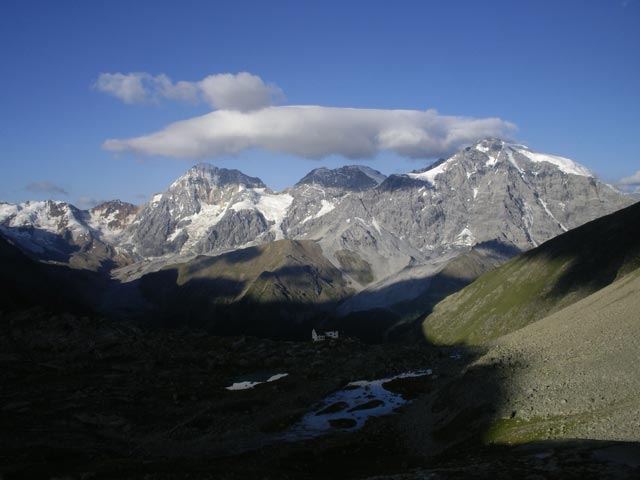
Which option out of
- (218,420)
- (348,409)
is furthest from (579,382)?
(218,420)

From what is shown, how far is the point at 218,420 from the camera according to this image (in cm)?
9744

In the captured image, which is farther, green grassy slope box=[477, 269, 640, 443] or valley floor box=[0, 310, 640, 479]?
valley floor box=[0, 310, 640, 479]

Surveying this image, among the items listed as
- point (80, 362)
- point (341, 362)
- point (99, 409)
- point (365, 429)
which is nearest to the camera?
point (365, 429)

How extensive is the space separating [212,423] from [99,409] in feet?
84.5

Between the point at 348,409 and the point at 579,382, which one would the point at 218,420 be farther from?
the point at 579,382

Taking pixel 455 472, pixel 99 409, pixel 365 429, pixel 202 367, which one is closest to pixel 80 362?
pixel 202 367

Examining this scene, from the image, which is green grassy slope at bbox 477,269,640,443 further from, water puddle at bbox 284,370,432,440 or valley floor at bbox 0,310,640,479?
water puddle at bbox 284,370,432,440

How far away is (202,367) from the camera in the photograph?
170000 mm

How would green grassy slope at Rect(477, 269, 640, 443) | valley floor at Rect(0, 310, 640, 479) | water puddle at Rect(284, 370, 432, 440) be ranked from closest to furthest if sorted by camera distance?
1. green grassy slope at Rect(477, 269, 640, 443)
2. valley floor at Rect(0, 310, 640, 479)
3. water puddle at Rect(284, 370, 432, 440)

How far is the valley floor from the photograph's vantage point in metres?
50.1

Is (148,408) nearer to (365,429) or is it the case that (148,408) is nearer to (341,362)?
(365,429)

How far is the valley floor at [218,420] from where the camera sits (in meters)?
50.1

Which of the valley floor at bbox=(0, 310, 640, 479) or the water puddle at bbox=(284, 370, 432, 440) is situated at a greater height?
the valley floor at bbox=(0, 310, 640, 479)

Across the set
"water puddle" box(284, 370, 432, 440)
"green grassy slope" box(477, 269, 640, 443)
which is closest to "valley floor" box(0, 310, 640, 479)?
"water puddle" box(284, 370, 432, 440)
